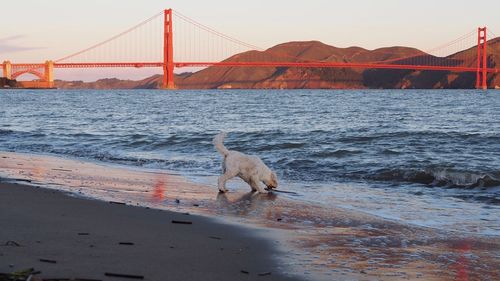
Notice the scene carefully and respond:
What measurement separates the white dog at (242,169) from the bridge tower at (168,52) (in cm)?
5548

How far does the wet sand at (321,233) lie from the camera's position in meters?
3.53

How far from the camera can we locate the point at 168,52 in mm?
62375

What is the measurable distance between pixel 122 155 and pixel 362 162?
414cm

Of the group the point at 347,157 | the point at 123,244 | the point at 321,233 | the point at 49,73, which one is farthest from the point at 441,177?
the point at 49,73

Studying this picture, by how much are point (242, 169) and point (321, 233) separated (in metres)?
2.27

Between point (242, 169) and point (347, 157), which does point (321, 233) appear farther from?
point (347, 157)

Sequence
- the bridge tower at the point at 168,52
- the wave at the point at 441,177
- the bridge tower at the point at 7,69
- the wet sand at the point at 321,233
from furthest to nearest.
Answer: the bridge tower at the point at 7,69
the bridge tower at the point at 168,52
the wave at the point at 441,177
the wet sand at the point at 321,233

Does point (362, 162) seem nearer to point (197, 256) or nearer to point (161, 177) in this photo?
point (161, 177)

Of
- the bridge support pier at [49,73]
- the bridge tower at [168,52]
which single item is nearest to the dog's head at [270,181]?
the bridge tower at [168,52]

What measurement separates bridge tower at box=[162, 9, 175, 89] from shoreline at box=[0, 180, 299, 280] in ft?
189

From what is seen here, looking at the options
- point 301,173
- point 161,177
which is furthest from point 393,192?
point 161,177

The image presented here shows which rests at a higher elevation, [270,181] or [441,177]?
[270,181]

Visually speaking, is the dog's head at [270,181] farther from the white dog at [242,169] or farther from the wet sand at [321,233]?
the wet sand at [321,233]

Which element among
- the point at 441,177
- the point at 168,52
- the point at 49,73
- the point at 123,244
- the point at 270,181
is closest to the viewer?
the point at 123,244
